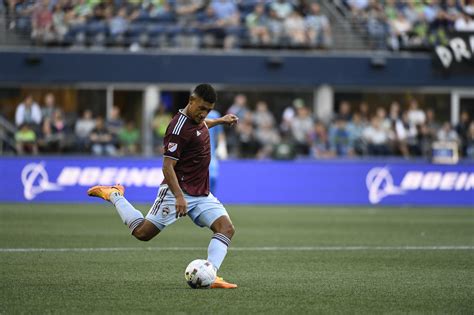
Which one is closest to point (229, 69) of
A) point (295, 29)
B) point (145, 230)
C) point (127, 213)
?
point (295, 29)

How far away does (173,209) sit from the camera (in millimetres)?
10016

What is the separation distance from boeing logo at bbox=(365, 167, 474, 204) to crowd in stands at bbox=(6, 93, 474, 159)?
2.48 meters

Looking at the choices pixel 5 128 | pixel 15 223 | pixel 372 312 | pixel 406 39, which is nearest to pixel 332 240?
pixel 15 223

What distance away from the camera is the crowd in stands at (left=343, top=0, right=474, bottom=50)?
107 ft

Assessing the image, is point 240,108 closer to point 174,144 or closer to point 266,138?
point 266,138

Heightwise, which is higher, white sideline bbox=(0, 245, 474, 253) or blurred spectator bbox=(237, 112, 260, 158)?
A: white sideline bbox=(0, 245, 474, 253)

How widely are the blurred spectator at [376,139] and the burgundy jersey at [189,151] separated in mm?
20261

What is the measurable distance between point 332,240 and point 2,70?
17.4 meters

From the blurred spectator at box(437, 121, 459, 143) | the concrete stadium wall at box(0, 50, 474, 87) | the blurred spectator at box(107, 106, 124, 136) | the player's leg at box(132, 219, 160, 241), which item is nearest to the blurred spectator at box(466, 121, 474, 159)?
the blurred spectator at box(437, 121, 459, 143)

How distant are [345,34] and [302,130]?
449 cm

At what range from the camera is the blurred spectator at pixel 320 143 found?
29.5 metres

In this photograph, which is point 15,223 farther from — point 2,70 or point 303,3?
point 303,3

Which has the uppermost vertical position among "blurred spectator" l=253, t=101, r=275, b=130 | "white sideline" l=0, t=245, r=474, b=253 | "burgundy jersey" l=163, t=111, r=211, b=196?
"burgundy jersey" l=163, t=111, r=211, b=196

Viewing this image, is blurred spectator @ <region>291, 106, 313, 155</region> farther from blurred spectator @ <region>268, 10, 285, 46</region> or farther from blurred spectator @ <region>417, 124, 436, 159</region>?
blurred spectator @ <region>417, 124, 436, 159</region>
